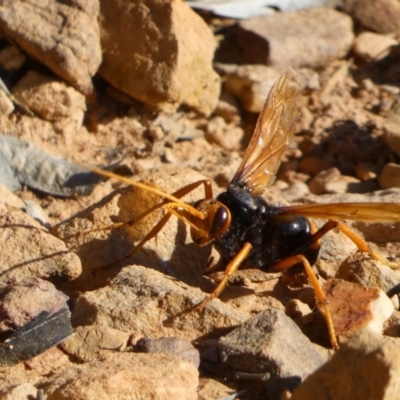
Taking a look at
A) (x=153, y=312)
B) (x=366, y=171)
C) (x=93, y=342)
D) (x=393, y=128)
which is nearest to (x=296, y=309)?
(x=153, y=312)

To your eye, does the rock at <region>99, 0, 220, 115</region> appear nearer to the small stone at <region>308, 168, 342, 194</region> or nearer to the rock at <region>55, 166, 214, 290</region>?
the small stone at <region>308, 168, 342, 194</region>

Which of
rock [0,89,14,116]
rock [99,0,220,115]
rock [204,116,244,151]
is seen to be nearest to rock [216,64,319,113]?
rock [204,116,244,151]

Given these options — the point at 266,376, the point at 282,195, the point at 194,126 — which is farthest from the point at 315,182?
the point at 266,376

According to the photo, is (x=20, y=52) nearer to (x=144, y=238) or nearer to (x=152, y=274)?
(x=144, y=238)

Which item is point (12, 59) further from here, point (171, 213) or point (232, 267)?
point (232, 267)

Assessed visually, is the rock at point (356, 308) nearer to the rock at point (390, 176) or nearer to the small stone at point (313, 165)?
the rock at point (390, 176)
